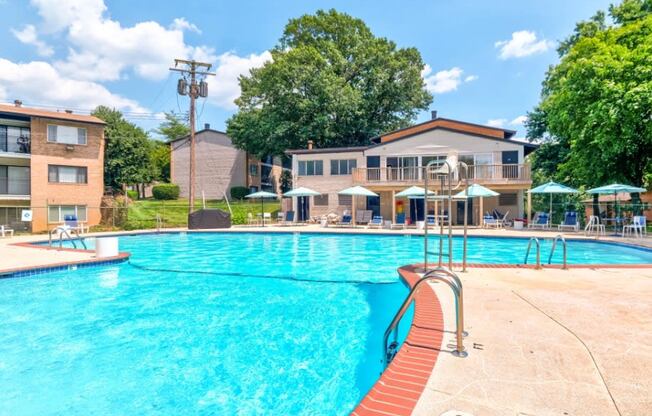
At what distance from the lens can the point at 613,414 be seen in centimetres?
226

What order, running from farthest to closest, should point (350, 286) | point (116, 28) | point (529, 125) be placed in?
point (529, 125) < point (116, 28) < point (350, 286)

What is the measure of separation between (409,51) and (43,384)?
39.2m

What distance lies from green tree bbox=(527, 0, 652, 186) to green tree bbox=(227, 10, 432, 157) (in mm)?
15269

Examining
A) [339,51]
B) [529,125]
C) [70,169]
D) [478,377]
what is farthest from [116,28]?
[529,125]

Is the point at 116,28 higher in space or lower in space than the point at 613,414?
higher

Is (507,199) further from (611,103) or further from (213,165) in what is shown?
(213,165)

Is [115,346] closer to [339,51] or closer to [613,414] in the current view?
[613,414]

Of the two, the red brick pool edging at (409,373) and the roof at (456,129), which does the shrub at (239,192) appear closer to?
the roof at (456,129)

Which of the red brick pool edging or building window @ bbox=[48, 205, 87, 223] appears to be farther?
building window @ bbox=[48, 205, 87, 223]

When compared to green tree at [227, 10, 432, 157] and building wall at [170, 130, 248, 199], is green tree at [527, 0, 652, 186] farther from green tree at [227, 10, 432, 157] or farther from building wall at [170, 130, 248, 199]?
building wall at [170, 130, 248, 199]

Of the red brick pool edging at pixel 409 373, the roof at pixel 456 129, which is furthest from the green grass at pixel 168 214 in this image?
the red brick pool edging at pixel 409 373

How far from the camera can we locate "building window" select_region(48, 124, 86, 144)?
2351 centimetres

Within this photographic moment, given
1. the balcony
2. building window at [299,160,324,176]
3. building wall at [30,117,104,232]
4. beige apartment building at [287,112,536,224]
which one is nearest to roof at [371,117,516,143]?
beige apartment building at [287,112,536,224]

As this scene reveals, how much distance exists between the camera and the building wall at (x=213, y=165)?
3738 cm
